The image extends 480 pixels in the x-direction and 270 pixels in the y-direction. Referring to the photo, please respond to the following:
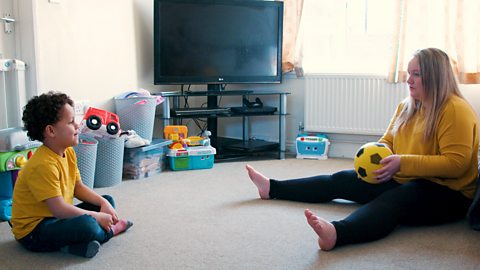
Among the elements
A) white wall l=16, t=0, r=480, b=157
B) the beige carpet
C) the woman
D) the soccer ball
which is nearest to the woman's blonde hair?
the woman

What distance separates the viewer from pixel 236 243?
1937 mm

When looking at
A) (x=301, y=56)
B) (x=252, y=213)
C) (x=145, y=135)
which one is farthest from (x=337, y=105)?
(x=252, y=213)

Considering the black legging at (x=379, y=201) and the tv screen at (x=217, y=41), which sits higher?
the tv screen at (x=217, y=41)

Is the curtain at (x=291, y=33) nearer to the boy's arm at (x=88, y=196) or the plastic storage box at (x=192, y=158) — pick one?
the plastic storage box at (x=192, y=158)

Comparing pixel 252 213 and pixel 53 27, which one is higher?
pixel 53 27

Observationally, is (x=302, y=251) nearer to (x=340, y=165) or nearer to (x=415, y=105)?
(x=415, y=105)

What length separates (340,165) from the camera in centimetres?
354

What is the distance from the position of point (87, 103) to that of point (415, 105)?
1947mm

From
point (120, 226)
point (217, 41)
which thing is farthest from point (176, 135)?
point (120, 226)

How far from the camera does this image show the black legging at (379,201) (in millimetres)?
1850

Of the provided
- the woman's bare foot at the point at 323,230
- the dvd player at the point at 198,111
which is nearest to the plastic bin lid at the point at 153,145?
the dvd player at the point at 198,111

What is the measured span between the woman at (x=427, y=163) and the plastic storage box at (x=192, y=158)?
1.42m

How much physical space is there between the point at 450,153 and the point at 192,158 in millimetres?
1808

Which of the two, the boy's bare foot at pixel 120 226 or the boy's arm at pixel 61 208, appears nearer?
the boy's arm at pixel 61 208
